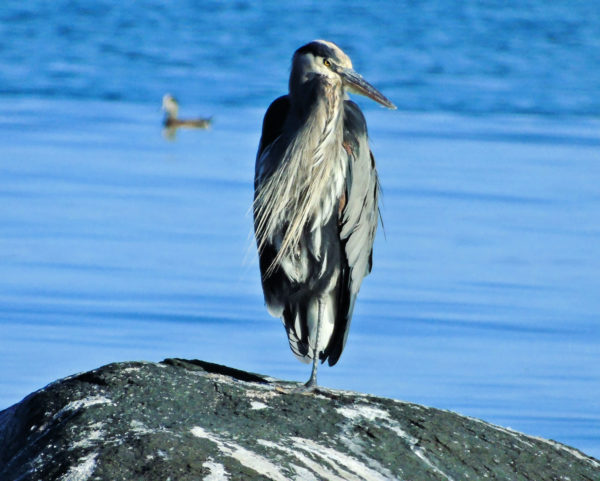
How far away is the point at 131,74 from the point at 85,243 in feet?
29.9

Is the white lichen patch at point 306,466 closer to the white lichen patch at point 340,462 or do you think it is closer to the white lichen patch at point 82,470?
the white lichen patch at point 340,462

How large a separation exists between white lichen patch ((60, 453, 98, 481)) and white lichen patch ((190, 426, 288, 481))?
1.14ft

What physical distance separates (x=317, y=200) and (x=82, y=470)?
1889 mm

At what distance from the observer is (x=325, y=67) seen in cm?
586

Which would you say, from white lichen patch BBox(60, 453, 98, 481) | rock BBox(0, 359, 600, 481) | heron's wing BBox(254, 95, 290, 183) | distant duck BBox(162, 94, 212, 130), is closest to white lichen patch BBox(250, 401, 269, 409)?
rock BBox(0, 359, 600, 481)

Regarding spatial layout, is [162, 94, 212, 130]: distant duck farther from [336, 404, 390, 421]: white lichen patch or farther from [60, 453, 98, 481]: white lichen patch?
[60, 453, 98, 481]: white lichen patch

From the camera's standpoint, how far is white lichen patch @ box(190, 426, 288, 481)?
4.31 metres

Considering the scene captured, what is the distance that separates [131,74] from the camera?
19.2m

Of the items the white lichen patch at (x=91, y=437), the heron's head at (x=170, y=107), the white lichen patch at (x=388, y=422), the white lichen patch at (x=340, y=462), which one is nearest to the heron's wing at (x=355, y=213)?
the white lichen patch at (x=388, y=422)

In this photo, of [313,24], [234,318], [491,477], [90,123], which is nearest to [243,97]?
[90,123]

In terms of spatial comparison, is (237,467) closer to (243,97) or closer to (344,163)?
(344,163)

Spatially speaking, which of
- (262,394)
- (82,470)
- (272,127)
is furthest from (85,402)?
(272,127)

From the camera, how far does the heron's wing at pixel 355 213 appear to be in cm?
586

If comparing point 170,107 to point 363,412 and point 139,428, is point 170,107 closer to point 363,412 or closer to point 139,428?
point 363,412
